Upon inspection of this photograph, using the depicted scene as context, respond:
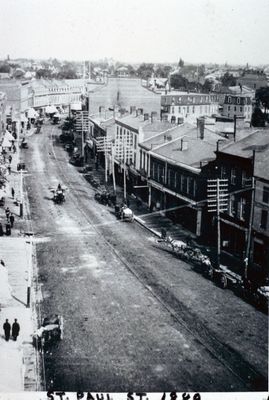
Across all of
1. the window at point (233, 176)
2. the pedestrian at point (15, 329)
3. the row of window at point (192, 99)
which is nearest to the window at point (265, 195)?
the window at point (233, 176)

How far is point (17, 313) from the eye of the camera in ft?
86.6

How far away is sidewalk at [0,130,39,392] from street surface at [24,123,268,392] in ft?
2.73

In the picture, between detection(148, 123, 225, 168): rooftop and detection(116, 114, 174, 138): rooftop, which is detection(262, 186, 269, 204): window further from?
detection(116, 114, 174, 138): rooftop

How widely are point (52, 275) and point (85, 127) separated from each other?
55.0 m

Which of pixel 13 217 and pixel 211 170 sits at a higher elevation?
pixel 211 170

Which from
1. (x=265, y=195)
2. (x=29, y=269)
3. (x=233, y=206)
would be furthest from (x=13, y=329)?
(x=233, y=206)

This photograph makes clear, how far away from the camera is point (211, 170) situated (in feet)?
137

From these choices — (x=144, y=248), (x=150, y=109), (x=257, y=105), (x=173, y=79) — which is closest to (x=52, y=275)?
(x=144, y=248)

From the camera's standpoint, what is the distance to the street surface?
21094mm

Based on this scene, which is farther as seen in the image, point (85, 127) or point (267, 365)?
point (85, 127)

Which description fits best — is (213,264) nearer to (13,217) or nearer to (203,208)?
(203,208)

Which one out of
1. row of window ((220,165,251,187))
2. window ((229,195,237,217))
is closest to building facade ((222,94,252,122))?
row of window ((220,165,251,187))

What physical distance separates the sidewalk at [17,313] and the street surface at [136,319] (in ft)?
2.73

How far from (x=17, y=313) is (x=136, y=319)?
614 cm
